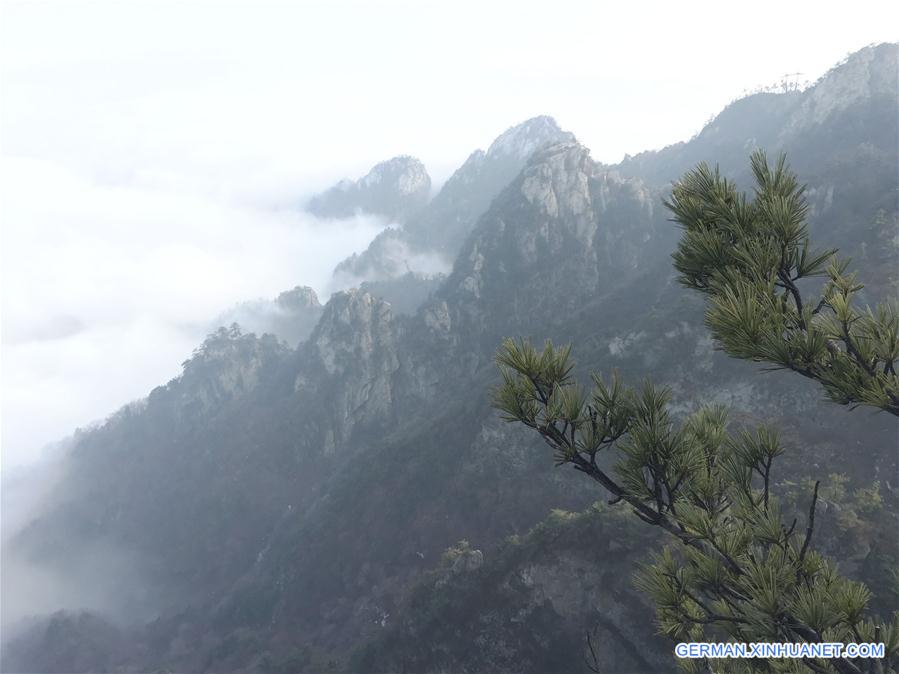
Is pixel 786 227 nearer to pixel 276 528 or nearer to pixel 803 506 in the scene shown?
pixel 803 506

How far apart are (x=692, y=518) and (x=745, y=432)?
3.78ft

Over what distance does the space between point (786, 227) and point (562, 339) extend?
67458 mm

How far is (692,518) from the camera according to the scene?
10.8ft

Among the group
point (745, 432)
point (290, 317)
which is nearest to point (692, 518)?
point (745, 432)

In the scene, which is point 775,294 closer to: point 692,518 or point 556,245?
point 692,518

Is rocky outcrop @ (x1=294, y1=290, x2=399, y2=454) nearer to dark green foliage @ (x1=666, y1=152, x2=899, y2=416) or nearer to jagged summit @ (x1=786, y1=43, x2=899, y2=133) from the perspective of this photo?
jagged summit @ (x1=786, y1=43, x2=899, y2=133)

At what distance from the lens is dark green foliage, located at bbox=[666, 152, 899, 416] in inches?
113

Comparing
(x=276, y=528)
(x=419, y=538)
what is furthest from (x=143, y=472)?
(x=419, y=538)

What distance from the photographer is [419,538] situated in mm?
56844

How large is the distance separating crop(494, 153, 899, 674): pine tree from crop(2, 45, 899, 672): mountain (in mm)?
22861

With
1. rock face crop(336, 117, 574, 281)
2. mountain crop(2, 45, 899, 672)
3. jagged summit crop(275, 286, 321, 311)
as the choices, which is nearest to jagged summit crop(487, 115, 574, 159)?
rock face crop(336, 117, 574, 281)

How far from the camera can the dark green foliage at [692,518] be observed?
309cm

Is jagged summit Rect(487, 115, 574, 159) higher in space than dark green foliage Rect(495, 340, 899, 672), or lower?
higher

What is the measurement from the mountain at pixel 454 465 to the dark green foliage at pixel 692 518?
22.8 metres
